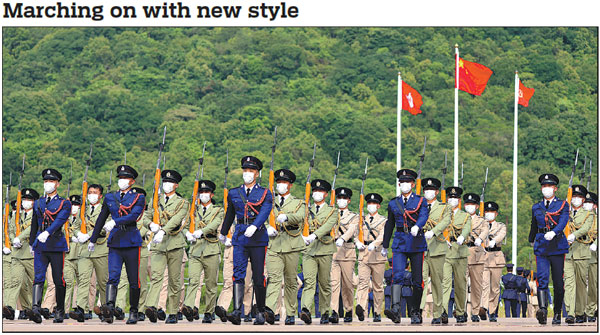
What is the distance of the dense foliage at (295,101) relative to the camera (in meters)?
79.4

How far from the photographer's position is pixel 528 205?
64500mm

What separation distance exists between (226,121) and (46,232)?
80.0 meters

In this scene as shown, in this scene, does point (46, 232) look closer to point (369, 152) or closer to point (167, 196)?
point (167, 196)

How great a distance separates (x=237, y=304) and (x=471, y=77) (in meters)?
17.4

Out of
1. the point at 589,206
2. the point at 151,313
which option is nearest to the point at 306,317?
the point at 151,313

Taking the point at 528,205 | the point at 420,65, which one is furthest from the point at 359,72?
the point at 528,205

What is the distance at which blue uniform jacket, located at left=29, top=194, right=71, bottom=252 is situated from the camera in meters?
18.8

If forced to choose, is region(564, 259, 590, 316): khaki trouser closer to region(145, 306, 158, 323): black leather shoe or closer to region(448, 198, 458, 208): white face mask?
region(448, 198, 458, 208): white face mask

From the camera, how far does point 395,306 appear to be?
725 inches

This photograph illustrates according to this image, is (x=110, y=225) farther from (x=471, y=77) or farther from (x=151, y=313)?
(x=471, y=77)

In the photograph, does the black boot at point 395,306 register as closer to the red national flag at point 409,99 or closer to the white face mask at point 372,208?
the white face mask at point 372,208

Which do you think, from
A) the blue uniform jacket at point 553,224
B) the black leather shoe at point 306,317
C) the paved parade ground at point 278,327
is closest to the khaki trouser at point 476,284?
the paved parade ground at point 278,327

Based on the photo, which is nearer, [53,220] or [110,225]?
[110,225]

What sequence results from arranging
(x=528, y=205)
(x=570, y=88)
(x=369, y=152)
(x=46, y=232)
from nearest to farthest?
(x=46, y=232)
(x=528, y=205)
(x=369, y=152)
(x=570, y=88)
